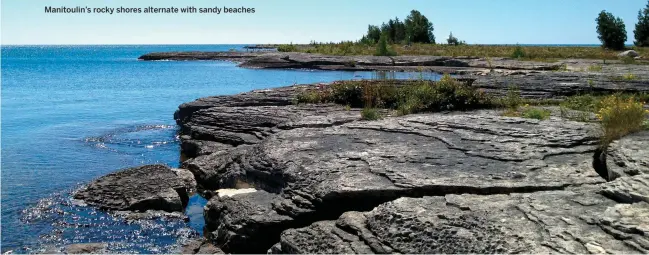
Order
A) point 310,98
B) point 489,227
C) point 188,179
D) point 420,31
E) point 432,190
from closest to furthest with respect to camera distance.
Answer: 1. point 489,227
2. point 432,190
3. point 188,179
4. point 310,98
5. point 420,31

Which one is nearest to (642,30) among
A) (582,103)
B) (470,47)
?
(470,47)

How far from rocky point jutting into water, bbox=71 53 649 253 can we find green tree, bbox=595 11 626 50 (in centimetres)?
7643

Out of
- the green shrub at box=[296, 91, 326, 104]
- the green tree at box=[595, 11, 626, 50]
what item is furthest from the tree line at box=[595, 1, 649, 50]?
the green shrub at box=[296, 91, 326, 104]

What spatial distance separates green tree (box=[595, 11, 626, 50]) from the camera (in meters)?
78.2

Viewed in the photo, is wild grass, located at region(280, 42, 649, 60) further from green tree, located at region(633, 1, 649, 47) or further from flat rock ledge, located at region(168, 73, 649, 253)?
flat rock ledge, located at region(168, 73, 649, 253)

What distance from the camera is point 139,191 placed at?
40.4 ft

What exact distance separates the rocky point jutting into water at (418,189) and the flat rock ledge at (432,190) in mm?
22

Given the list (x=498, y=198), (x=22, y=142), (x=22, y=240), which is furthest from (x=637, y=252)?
(x=22, y=142)

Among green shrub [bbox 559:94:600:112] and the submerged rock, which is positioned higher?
green shrub [bbox 559:94:600:112]

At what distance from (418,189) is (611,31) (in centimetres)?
8234

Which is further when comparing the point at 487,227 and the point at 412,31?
the point at 412,31

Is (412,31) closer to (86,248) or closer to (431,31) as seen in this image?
(431,31)

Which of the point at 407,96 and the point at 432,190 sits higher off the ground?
the point at 407,96

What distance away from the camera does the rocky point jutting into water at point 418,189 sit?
6.97 m
